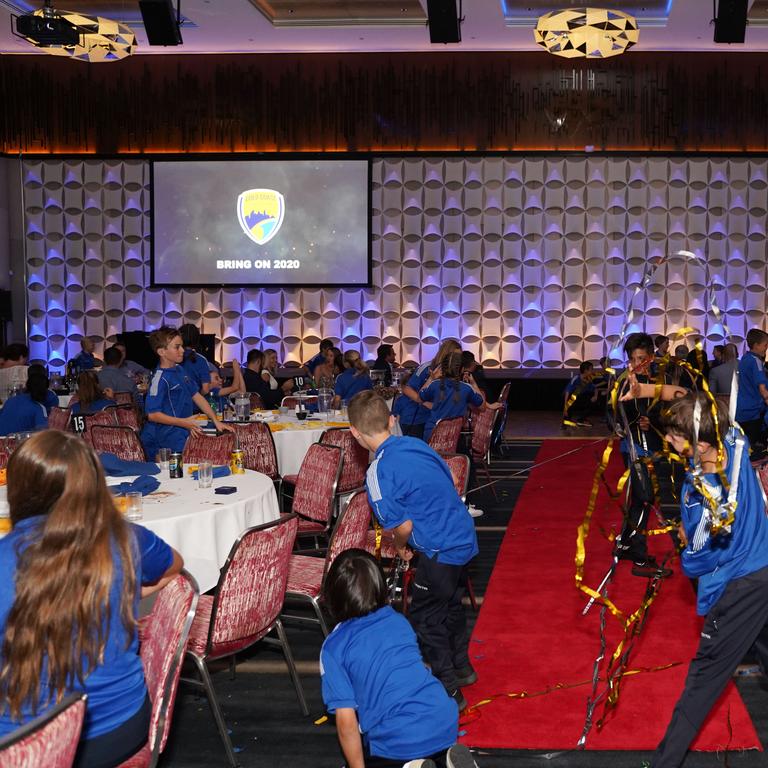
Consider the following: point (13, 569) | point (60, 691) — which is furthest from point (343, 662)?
point (13, 569)

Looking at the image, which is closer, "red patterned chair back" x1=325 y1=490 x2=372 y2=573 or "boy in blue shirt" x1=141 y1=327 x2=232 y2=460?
"red patterned chair back" x1=325 y1=490 x2=372 y2=573

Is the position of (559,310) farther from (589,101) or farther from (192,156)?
(192,156)

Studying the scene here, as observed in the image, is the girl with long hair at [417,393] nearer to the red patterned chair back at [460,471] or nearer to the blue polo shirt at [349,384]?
the blue polo shirt at [349,384]

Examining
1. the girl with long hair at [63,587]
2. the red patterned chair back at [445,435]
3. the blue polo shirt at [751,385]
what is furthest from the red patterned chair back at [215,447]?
the blue polo shirt at [751,385]

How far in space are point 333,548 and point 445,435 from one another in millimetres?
3188

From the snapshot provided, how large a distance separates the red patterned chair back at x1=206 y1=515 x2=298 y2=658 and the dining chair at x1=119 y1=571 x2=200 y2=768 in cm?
59

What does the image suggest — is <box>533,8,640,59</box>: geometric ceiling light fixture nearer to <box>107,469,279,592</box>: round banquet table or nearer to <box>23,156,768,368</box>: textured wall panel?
<box>23,156,768,368</box>: textured wall panel

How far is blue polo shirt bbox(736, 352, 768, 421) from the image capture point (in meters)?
8.95

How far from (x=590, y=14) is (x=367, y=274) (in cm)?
637

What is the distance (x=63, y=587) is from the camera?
224cm

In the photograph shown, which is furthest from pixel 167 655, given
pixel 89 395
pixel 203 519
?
pixel 89 395

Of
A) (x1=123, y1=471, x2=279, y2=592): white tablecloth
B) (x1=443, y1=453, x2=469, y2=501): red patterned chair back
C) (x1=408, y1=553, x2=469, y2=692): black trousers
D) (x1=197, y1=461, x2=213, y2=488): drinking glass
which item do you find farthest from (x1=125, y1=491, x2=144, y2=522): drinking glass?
(x1=443, y1=453, x2=469, y2=501): red patterned chair back

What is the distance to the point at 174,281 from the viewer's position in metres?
15.9

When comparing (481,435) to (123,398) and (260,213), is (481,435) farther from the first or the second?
(260,213)
